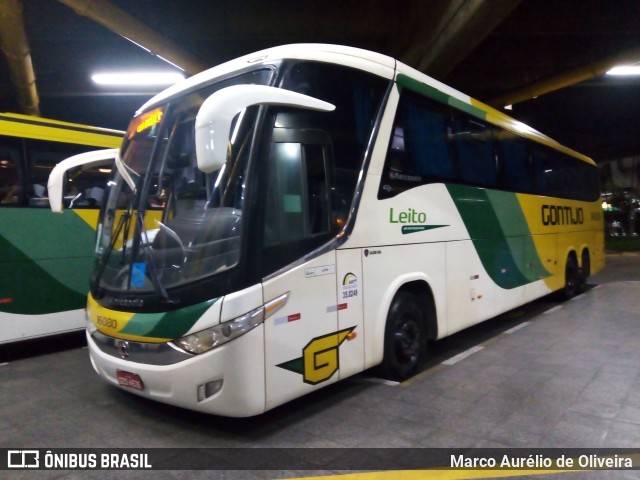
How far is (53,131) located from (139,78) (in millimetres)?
9061

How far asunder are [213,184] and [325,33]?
33.9 feet

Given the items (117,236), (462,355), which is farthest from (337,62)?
(462,355)

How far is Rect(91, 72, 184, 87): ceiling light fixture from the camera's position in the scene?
1481 cm

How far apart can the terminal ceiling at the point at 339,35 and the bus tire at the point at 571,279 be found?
216 inches

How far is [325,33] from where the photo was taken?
1281 centimetres

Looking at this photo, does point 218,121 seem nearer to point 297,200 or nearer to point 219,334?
point 297,200

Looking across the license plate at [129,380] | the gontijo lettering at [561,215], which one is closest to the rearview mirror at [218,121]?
the license plate at [129,380]

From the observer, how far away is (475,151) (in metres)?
7.00

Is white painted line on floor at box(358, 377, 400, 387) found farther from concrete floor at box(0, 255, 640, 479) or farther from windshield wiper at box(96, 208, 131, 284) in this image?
windshield wiper at box(96, 208, 131, 284)

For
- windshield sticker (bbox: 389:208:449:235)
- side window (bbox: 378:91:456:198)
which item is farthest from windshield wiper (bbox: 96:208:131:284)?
windshield sticker (bbox: 389:208:449:235)

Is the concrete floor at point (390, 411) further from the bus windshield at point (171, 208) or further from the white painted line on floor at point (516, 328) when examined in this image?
the bus windshield at point (171, 208)

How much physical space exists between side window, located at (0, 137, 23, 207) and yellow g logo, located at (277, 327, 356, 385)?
4.77 m

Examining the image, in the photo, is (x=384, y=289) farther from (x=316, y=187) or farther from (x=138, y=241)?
(x=138, y=241)

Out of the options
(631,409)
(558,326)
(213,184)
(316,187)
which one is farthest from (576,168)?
(213,184)
